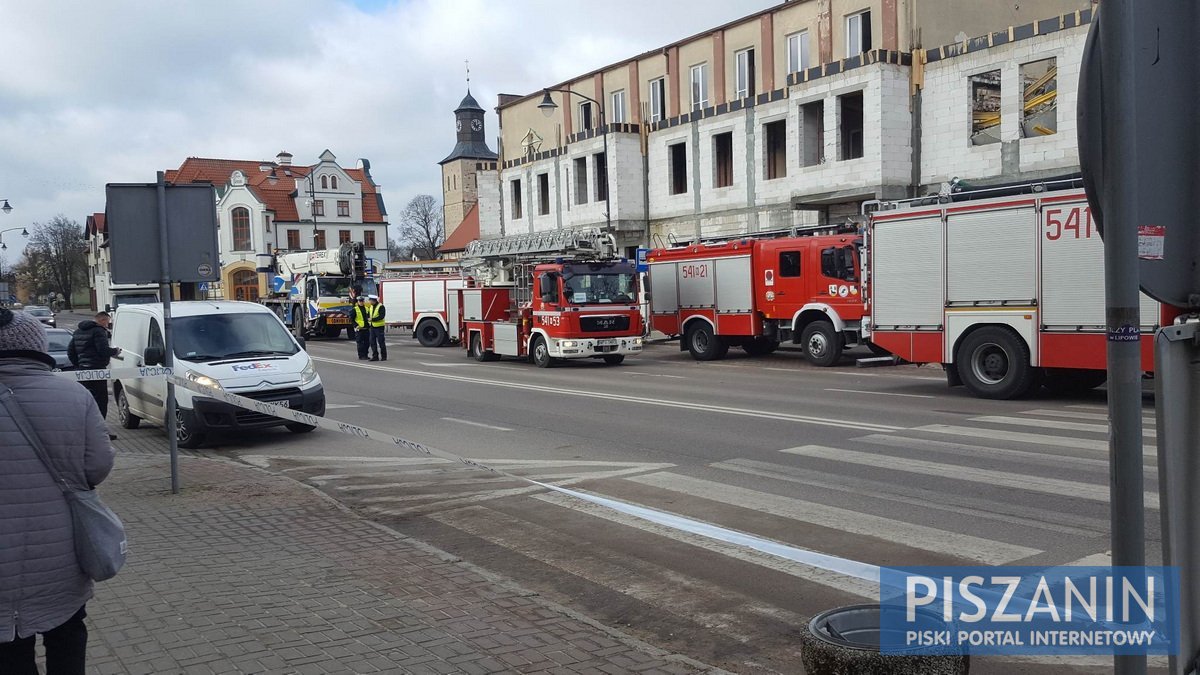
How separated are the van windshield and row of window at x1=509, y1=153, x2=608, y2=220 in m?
26.5

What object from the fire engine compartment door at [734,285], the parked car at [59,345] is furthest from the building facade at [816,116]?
the parked car at [59,345]

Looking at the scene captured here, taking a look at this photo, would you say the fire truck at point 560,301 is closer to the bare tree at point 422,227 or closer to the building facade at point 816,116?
the building facade at point 816,116

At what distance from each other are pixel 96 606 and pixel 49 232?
110 meters

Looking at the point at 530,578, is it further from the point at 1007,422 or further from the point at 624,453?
the point at 1007,422

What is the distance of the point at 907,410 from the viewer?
43.3 ft

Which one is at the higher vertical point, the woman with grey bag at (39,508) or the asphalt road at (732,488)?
the woman with grey bag at (39,508)

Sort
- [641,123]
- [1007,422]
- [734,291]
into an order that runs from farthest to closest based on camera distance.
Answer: [641,123] < [734,291] < [1007,422]

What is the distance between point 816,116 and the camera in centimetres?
3175

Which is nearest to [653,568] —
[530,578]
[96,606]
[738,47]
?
[530,578]

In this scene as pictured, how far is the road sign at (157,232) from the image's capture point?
321 inches

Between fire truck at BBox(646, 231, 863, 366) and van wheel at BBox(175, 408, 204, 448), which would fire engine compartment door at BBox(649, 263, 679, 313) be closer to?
fire truck at BBox(646, 231, 863, 366)

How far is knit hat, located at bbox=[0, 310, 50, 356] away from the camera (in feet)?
10.9

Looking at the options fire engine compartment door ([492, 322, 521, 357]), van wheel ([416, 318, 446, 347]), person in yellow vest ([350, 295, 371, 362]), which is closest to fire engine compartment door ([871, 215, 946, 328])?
fire engine compartment door ([492, 322, 521, 357])

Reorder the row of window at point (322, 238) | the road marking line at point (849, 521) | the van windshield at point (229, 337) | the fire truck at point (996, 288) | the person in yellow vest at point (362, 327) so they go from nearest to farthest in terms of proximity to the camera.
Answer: the road marking line at point (849, 521) < the van windshield at point (229, 337) < the fire truck at point (996, 288) < the person in yellow vest at point (362, 327) < the row of window at point (322, 238)
